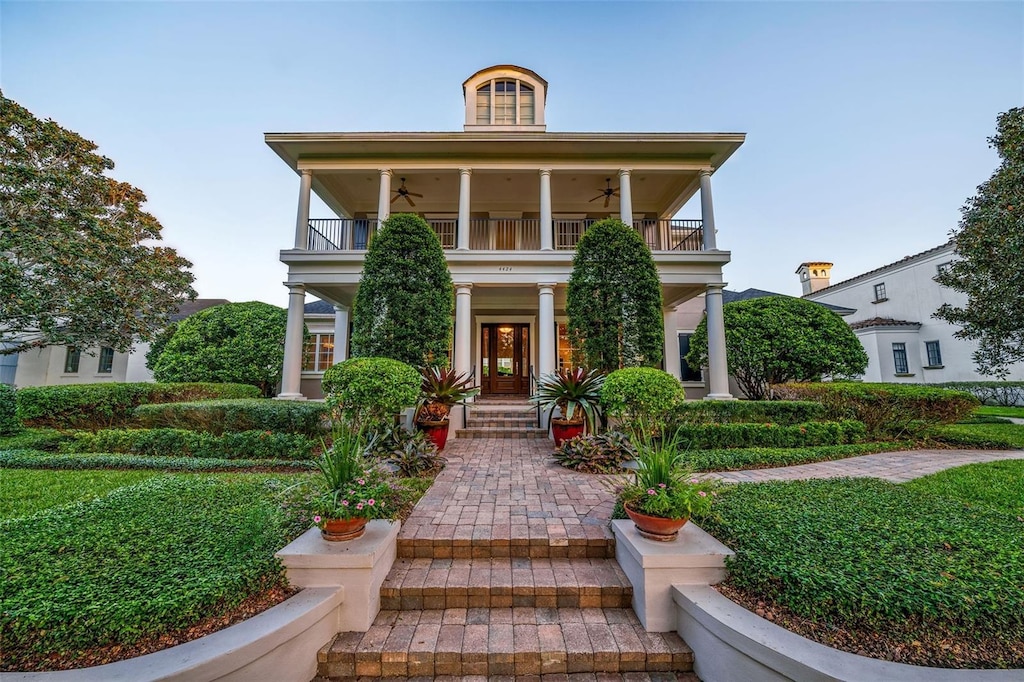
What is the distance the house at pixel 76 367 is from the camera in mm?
14734

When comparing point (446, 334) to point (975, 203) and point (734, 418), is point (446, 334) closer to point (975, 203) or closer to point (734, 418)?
point (734, 418)

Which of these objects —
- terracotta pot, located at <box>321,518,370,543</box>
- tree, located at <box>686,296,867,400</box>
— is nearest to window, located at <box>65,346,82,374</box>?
terracotta pot, located at <box>321,518,370,543</box>

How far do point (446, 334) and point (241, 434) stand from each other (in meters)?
3.76

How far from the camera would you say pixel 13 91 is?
7.84 meters

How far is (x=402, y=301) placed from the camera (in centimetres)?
708

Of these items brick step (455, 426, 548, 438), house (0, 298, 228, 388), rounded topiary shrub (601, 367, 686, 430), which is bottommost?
brick step (455, 426, 548, 438)

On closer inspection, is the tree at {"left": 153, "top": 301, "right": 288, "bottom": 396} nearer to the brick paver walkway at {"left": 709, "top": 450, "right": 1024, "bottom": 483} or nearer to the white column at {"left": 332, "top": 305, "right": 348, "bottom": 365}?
the white column at {"left": 332, "top": 305, "right": 348, "bottom": 365}

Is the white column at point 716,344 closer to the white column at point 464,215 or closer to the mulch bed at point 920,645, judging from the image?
the white column at point 464,215

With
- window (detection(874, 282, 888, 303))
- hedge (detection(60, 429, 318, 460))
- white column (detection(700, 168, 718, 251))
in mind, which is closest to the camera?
hedge (detection(60, 429, 318, 460))

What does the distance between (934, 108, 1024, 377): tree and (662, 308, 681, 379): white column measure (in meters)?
5.92

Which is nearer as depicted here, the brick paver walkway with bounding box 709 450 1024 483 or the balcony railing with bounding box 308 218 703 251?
the brick paver walkway with bounding box 709 450 1024 483

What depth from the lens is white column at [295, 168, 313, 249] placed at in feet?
29.8

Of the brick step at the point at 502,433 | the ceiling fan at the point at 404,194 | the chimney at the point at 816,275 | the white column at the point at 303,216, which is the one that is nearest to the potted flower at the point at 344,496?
the brick step at the point at 502,433

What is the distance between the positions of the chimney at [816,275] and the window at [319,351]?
25902 mm
